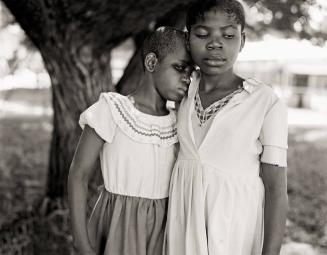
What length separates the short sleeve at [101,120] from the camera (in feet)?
6.20

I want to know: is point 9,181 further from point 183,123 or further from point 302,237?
point 183,123

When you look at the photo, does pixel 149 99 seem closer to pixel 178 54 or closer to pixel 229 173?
pixel 178 54

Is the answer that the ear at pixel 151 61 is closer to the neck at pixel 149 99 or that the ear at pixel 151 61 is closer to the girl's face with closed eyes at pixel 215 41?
the neck at pixel 149 99

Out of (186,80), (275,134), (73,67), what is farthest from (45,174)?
(275,134)

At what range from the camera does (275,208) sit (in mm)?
1802

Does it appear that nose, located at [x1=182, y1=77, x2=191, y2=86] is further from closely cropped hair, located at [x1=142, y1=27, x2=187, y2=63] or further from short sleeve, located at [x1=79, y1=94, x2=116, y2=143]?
short sleeve, located at [x1=79, y1=94, x2=116, y2=143]

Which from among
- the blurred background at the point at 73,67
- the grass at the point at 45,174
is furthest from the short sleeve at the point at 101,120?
the grass at the point at 45,174

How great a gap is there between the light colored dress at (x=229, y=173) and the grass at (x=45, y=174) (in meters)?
2.19

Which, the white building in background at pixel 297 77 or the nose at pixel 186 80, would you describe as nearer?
the nose at pixel 186 80

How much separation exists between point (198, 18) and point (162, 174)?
628 millimetres

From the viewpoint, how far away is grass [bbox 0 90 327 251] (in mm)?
5043

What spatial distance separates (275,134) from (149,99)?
0.55m

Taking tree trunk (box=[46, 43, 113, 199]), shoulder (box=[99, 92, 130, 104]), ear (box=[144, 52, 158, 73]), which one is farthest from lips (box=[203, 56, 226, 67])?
tree trunk (box=[46, 43, 113, 199])

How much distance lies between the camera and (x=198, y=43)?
190cm
